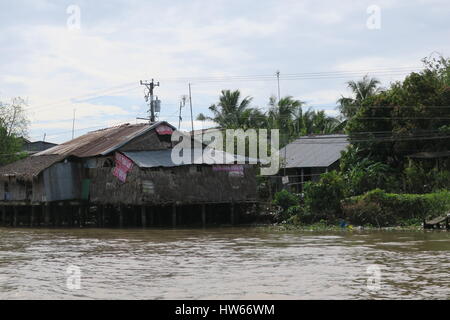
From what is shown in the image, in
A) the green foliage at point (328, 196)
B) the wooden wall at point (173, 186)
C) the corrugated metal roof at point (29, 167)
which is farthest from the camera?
the corrugated metal roof at point (29, 167)

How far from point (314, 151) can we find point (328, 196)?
9436 mm

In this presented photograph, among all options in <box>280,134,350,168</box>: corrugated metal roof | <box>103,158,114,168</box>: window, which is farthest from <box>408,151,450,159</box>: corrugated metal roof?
<box>103,158,114,168</box>: window

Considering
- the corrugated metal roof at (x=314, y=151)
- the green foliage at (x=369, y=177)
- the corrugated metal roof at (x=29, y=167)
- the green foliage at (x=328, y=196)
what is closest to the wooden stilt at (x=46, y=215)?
the corrugated metal roof at (x=29, y=167)

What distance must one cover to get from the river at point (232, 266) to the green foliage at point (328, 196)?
2.51 metres

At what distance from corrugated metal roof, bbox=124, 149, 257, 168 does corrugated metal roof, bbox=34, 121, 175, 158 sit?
1.07 metres

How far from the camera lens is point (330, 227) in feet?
83.3

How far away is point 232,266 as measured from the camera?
1530 centimetres

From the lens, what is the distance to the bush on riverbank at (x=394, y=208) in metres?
24.6

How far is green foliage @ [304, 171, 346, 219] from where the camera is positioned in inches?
1037

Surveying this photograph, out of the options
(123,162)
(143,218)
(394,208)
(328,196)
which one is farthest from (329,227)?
(123,162)

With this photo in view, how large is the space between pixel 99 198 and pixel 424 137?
47.8ft

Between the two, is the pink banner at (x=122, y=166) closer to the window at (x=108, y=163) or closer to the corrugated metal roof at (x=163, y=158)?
the corrugated metal roof at (x=163, y=158)
